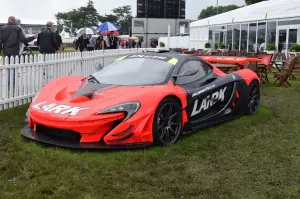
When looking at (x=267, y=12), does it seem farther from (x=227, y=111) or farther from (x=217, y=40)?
(x=227, y=111)

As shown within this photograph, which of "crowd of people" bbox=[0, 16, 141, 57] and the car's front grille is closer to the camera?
the car's front grille

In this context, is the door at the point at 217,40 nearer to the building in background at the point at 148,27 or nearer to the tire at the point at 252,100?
the tire at the point at 252,100

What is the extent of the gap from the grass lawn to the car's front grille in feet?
0.49

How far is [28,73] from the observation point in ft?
25.4

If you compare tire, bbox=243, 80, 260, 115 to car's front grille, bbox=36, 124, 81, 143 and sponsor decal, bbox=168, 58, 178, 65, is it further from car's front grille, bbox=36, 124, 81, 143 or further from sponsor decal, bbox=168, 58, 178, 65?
car's front grille, bbox=36, 124, 81, 143

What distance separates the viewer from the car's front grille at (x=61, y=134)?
15.5 feet

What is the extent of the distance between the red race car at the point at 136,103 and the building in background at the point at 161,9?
62348 mm

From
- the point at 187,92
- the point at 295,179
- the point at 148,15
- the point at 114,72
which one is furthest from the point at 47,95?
the point at 148,15

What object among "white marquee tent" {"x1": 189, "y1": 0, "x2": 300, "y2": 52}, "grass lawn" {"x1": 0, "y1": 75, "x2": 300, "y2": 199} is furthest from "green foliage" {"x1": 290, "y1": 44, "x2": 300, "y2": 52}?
"grass lawn" {"x1": 0, "y1": 75, "x2": 300, "y2": 199}

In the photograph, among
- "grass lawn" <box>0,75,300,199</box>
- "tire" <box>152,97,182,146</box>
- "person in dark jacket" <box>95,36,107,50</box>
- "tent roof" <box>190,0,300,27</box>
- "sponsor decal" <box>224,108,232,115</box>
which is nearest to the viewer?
"grass lawn" <box>0,75,300,199</box>

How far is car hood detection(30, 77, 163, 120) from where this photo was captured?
187 inches

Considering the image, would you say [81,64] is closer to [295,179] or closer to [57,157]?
[57,157]

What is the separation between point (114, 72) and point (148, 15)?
63.3 meters

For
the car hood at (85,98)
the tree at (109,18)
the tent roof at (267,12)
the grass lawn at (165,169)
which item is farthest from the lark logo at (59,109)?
the tree at (109,18)
